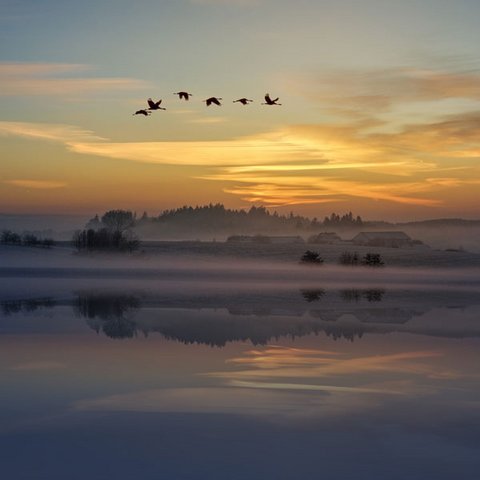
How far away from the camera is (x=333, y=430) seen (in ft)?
36.9

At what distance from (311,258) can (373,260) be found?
5455mm

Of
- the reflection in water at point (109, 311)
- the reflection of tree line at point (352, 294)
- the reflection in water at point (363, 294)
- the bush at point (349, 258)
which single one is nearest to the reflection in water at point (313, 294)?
the reflection of tree line at point (352, 294)

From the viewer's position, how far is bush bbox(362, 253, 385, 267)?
226ft

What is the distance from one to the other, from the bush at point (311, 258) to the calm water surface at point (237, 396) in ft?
144

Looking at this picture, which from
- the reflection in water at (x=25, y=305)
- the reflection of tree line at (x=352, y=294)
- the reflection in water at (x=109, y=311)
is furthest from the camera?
the reflection of tree line at (x=352, y=294)

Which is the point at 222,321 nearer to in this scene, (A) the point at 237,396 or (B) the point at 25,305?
(B) the point at 25,305

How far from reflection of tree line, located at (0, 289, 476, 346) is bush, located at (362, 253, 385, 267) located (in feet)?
121

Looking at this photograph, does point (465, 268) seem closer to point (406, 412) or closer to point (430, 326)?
point (430, 326)

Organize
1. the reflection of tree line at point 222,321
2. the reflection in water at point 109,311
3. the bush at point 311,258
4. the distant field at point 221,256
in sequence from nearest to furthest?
1. the reflection of tree line at point 222,321
2. the reflection in water at point 109,311
3. the distant field at point 221,256
4. the bush at point 311,258

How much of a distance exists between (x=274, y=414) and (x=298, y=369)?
12.6 feet

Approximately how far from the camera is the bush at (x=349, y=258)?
2818 inches

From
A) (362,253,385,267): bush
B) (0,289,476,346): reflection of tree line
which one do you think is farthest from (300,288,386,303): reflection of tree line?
(362,253,385,267): bush

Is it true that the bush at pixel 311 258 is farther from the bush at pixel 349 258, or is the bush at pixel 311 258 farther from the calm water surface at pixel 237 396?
the calm water surface at pixel 237 396

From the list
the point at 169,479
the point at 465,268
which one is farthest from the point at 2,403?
the point at 465,268
